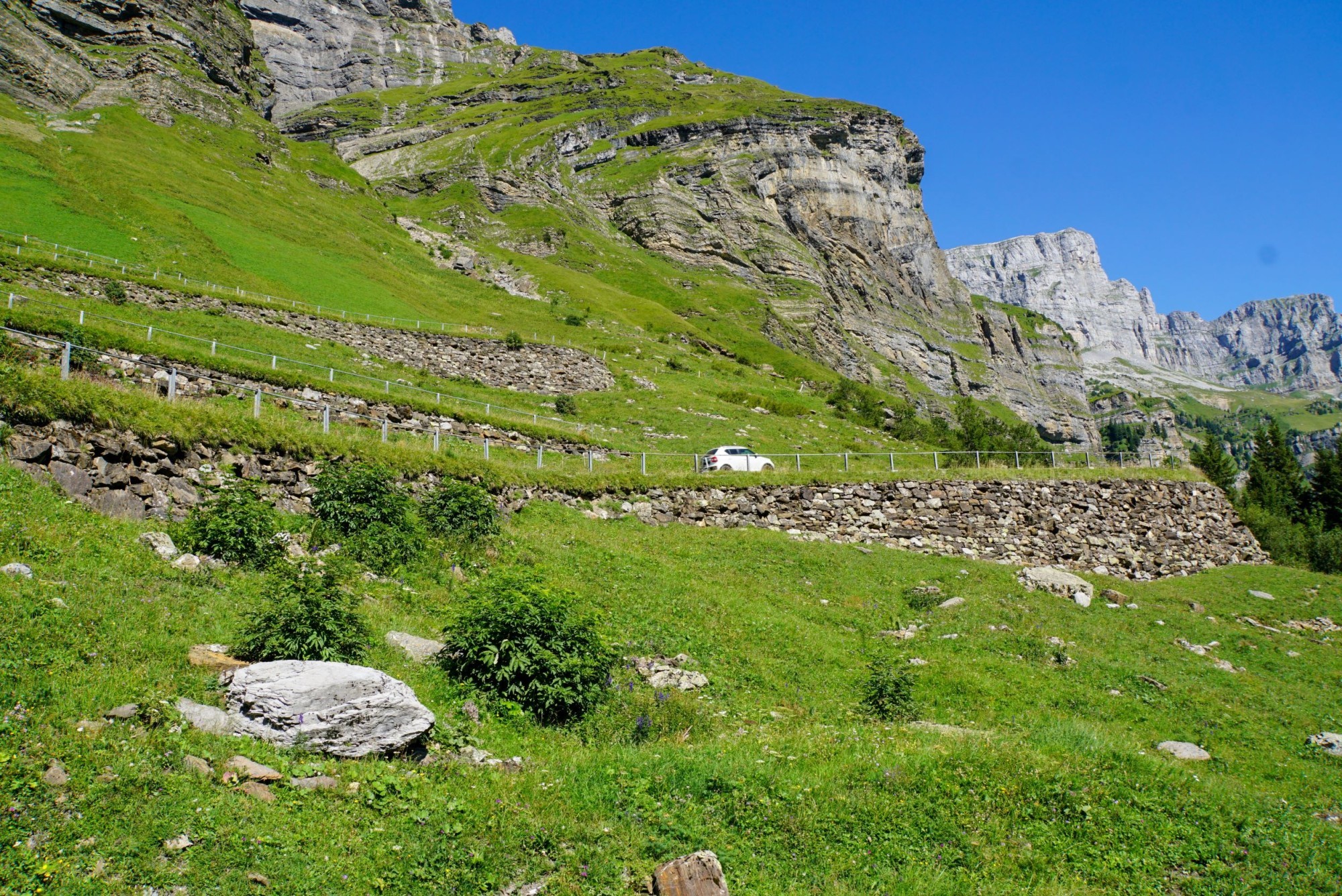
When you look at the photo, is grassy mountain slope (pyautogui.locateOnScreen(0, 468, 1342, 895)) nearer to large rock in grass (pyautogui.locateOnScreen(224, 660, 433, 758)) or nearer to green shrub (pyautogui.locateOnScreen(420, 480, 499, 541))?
large rock in grass (pyautogui.locateOnScreen(224, 660, 433, 758))

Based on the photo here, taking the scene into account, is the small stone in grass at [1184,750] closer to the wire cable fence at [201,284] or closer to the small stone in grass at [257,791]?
the small stone in grass at [257,791]

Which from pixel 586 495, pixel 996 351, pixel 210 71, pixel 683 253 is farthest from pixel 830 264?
pixel 586 495

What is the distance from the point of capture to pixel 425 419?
29125mm

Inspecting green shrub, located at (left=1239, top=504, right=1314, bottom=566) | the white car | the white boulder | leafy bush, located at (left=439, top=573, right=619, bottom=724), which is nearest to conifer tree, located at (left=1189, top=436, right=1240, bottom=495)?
green shrub, located at (left=1239, top=504, right=1314, bottom=566)

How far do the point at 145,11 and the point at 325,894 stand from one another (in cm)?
12905

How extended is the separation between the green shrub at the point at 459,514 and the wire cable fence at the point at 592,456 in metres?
3.78

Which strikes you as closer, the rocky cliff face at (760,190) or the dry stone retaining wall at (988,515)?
the dry stone retaining wall at (988,515)

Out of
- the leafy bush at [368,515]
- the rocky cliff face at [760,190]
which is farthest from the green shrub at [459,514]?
the rocky cliff face at [760,190]

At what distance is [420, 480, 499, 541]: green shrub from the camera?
16734 mm

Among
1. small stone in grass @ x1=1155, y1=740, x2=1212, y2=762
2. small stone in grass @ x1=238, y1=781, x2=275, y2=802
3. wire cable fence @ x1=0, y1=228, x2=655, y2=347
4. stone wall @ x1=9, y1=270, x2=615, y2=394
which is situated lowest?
small stone in grass @ x1=1155, y1=740, x2=1212, y2=762

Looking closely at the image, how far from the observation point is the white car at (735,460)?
1252 inches

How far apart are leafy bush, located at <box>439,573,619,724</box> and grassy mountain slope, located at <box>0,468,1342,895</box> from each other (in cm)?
43

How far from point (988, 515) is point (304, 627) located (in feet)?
89.8

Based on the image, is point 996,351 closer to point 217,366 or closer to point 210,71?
point 210,71
